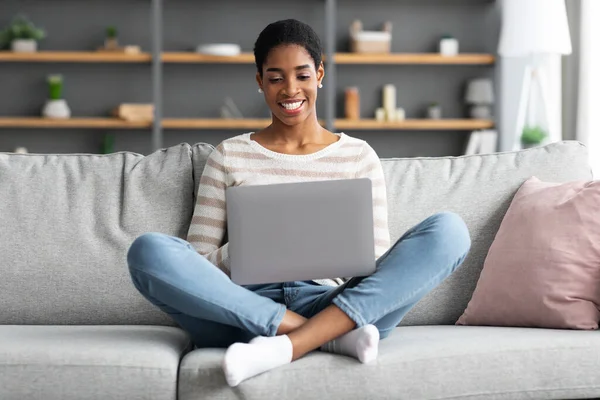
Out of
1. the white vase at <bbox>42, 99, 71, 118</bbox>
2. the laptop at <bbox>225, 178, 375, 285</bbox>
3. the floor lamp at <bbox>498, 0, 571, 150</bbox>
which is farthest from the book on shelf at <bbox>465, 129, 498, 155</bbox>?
the laptop at <bbox>225, 178, 375, 285</bbox>

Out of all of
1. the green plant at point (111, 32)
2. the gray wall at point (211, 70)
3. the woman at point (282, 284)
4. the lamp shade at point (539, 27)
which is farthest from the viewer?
the gray wall at point (211, 70)

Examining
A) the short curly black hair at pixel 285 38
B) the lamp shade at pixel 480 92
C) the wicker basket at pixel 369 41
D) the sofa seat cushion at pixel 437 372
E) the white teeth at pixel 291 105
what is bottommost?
the sofa seat cushion at pixel 437 372

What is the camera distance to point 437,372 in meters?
1.84

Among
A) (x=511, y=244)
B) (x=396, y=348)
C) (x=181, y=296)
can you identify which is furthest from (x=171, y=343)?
(x=511, y=244)

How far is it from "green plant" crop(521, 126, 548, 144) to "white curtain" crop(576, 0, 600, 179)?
0.20m

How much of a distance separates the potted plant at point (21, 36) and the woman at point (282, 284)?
3.65 metres

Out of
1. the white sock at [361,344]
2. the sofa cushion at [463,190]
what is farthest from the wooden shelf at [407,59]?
the white sock at [361,344]

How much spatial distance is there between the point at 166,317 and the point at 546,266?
3.11 ft

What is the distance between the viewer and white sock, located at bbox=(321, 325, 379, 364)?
5.89 ft

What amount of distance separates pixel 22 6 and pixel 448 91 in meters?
2.80

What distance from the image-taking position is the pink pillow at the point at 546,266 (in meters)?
2.11

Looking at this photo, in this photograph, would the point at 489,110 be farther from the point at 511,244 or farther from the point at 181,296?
the point at 181,296

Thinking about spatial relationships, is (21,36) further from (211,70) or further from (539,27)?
(539,27)

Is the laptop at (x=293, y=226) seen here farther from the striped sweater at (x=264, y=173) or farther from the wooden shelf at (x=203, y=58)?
the wooden shelf at (x=203, y=58)
